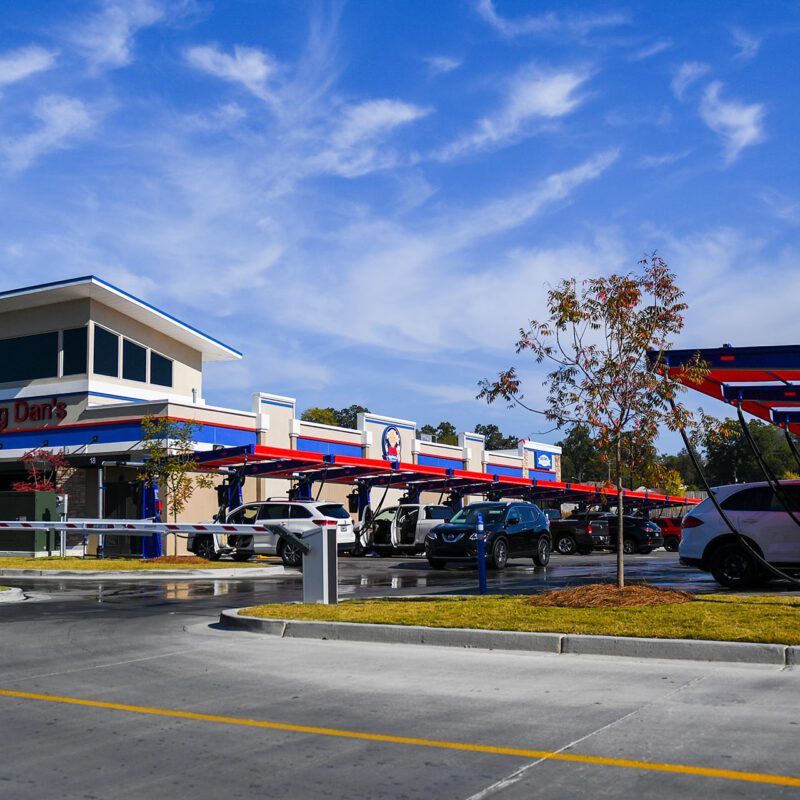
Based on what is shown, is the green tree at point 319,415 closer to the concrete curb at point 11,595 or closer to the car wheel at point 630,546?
the car wheel at point 630,546

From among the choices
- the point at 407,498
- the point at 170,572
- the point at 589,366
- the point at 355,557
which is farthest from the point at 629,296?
the point at 407,498

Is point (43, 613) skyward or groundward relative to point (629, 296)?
groundward

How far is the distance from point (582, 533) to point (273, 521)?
1526 centimetres

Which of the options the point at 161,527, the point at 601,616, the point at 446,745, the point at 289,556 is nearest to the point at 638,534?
the point at 289,556

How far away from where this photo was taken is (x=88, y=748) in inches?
255

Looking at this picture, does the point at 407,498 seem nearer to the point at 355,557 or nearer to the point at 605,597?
the point at 355,557

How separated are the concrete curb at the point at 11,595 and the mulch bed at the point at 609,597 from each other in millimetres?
9152

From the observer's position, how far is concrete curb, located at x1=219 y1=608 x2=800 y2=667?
936cm

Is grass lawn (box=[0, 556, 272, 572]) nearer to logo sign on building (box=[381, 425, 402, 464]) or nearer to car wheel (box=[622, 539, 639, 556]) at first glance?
car wheel (box=[622, 539, 639, 556])

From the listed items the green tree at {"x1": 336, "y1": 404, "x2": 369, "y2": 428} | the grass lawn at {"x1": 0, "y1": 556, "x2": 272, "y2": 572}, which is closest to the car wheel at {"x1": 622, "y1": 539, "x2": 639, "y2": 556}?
the grass lawn at {"x1": 0, "y1": 556, "x2": 272, "y2": 572}

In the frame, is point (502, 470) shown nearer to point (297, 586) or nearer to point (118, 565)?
point (118, 565)

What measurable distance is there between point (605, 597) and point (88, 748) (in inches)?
316

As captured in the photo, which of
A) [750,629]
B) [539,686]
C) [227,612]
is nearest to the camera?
[539,686]

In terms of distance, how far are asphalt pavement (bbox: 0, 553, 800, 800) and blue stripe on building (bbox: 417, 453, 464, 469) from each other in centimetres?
3981
